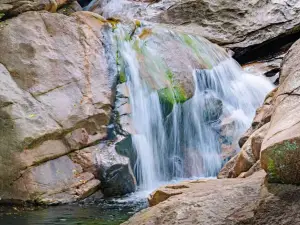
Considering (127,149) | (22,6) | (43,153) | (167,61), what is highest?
(22,6)

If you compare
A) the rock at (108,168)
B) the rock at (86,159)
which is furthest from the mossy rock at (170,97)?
the rock at (86,159)

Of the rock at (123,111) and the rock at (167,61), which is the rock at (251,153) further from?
the rock at (167,61)

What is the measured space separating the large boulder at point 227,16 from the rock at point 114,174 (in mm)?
7122

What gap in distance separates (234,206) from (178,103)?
6820mm

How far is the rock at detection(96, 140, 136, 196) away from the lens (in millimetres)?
8102

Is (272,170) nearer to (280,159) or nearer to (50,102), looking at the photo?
(280,159)

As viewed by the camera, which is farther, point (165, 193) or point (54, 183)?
point (54, 183)

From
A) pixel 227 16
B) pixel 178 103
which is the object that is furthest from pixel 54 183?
pixel 227 16

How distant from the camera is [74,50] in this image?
9.80m

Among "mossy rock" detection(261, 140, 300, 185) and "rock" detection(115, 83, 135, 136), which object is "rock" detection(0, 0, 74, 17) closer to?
"rock" detection(115, 83, 135, 136)

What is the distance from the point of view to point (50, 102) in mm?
8602

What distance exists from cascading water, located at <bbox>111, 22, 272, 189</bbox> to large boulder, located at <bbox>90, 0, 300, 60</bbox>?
2.20 meters

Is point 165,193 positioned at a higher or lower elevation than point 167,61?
lower

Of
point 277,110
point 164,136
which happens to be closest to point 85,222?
point 277,110
